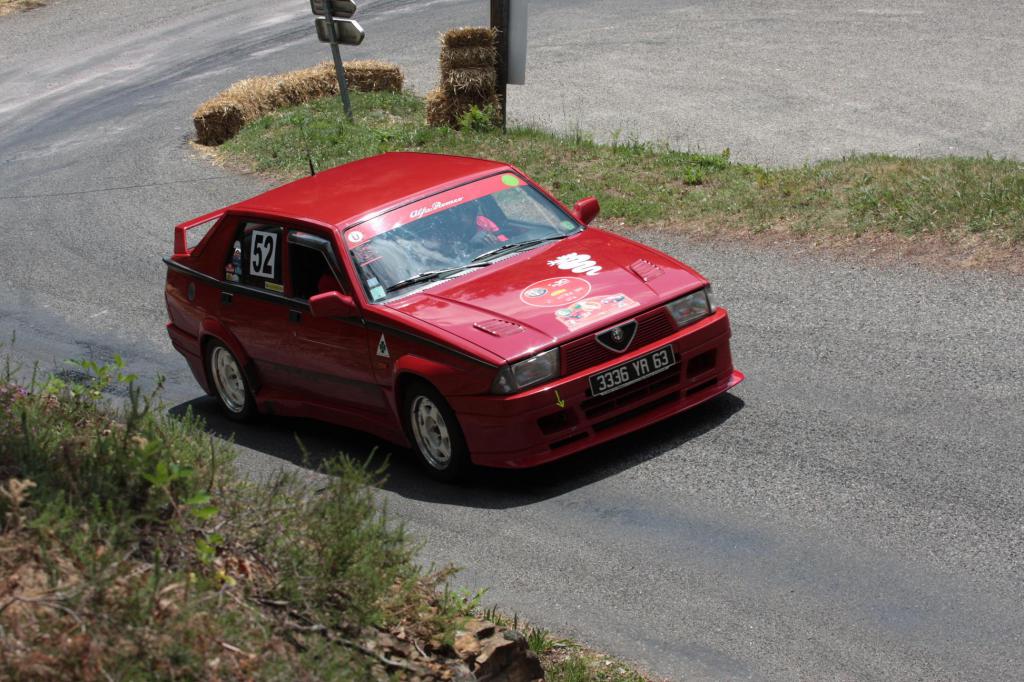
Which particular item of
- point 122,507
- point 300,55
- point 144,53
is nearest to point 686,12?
point 300,55

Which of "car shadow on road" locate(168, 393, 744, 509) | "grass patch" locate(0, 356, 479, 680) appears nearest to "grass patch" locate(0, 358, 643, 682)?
"grass patch" locate(0, 356, 479, 680)

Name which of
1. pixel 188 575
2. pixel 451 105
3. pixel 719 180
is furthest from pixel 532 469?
pixel 451 105

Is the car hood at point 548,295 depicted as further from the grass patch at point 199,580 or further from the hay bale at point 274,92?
the hay bale at point 274,92

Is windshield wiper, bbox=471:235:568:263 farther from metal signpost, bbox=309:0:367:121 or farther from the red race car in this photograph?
metal signpost, bbox=309:0:367:121

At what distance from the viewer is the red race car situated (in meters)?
7.66

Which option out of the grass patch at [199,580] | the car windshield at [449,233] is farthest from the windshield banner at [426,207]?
the grass patch at [199,580]

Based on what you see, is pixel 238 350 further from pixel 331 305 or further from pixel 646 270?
pixel 646 270

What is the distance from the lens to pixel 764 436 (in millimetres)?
8023

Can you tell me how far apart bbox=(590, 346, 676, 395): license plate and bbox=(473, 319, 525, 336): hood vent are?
534 mm

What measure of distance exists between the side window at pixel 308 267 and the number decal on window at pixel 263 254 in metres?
0.19

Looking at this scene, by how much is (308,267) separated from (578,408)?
91.3 inches

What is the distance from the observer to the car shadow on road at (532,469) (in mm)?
7879

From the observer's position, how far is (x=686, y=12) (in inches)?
1058

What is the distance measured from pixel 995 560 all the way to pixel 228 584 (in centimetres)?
363
